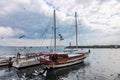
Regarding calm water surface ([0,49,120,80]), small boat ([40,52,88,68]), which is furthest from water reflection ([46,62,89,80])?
small boat ([40,52,88,68])

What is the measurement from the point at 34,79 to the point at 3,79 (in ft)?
15.2

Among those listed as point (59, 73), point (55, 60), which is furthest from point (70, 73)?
point (55, 60)

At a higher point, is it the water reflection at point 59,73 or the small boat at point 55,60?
the small boat at point 55,60

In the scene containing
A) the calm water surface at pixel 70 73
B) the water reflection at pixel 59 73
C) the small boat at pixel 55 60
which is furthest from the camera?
the small boat at pixel 55 60

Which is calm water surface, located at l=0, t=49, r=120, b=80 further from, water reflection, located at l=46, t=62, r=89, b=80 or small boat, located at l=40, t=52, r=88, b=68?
small boat, located at l=40, t=52, r=88, b=68

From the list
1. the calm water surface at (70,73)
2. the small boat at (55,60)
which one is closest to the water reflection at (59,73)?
the calm water surface at (70,73)

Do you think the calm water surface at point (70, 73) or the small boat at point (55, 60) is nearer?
the calm water surface at point (70, 73)

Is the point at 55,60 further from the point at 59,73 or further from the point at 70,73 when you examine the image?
the point at 70,73

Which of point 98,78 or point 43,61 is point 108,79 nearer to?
point 98,78

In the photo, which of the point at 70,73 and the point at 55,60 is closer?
the point at 70,73

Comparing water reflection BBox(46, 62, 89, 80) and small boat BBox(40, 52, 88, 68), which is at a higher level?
small boat BBox(40, 52, 88, 68)

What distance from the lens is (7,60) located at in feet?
136

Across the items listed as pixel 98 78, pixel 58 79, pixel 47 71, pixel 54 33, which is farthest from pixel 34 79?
pixel 54 33

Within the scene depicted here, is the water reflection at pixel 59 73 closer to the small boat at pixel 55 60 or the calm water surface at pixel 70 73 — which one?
the calm water surface at pixel 70 73
